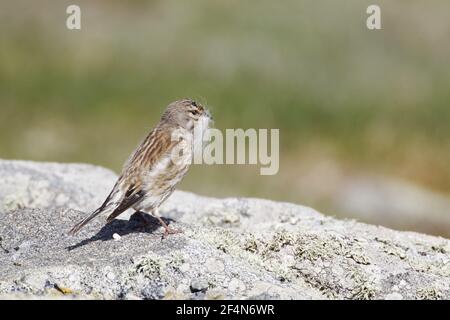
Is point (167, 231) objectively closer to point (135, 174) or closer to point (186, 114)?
point (135, 174)

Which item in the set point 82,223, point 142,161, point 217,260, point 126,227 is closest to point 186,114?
point 142,161

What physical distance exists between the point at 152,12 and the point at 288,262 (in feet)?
46.5

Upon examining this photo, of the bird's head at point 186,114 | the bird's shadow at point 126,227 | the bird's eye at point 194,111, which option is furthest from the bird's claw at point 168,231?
the bird's eye at point 194,111

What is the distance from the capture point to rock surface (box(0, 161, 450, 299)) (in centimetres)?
752

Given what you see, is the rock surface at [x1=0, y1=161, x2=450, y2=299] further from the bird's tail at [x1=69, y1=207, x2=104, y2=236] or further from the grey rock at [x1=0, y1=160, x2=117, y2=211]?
the grey rock at [x1=0, y1=160, x2=117, y2=211]

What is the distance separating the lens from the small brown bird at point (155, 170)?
8.73m

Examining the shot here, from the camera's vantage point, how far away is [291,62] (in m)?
20.1

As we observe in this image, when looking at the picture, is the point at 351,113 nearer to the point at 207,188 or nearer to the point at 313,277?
Answer: the point at 207,188

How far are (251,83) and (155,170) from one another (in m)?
10.7

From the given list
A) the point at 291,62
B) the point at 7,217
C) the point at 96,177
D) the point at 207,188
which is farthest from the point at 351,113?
the point at 7,217

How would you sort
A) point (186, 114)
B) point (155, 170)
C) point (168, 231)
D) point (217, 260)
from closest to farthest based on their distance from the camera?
point (217, 260)
point (168, 231)
point (155, 170)
point (186, 114)

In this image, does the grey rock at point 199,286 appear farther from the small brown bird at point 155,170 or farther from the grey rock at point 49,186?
the grey rock at point 49,186

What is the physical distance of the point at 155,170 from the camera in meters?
8.88

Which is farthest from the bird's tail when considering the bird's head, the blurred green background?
the blurred green background
